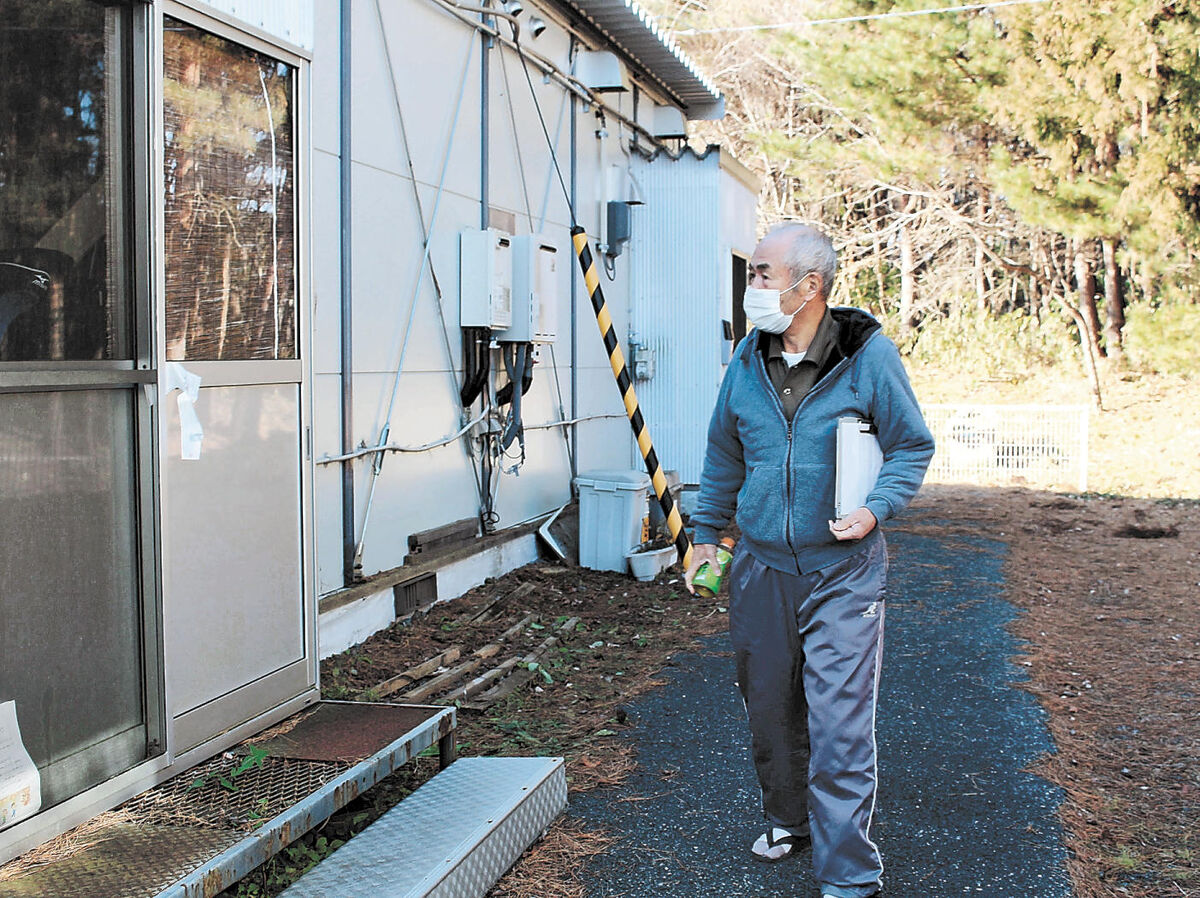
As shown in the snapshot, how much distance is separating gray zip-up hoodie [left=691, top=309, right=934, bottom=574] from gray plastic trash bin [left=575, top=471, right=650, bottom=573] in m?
5.16

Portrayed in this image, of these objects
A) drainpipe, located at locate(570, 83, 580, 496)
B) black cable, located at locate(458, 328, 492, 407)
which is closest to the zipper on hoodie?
black cable, located at locate(458, 328, 492, 407)

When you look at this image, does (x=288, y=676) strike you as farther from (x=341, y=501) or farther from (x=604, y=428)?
(x=604, y=428)

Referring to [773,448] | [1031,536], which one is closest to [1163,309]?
[1031,536]

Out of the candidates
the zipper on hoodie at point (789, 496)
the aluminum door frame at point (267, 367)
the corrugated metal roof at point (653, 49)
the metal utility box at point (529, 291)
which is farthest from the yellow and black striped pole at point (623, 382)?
the zipper on hoodie at point (789, 496)

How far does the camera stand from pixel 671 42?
1162 cm

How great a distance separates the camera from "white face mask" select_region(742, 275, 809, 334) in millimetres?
3742

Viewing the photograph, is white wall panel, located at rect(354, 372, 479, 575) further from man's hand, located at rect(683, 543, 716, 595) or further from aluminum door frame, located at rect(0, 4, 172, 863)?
man's hand, located at rect(683, 543, 716, 595)

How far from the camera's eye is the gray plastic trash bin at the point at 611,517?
356 inches

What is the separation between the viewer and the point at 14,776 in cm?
324

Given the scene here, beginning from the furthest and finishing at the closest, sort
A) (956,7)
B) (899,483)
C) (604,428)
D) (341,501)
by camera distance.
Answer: (956,7) < (604,428) < (341,501) < (899,483)

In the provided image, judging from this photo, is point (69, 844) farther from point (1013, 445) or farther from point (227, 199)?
point (1013, 445)

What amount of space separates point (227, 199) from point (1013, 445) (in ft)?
41.7

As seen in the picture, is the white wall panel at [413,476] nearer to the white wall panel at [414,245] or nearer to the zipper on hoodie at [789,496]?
the white wall panel at [414,245]

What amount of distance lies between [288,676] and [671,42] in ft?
28.6
